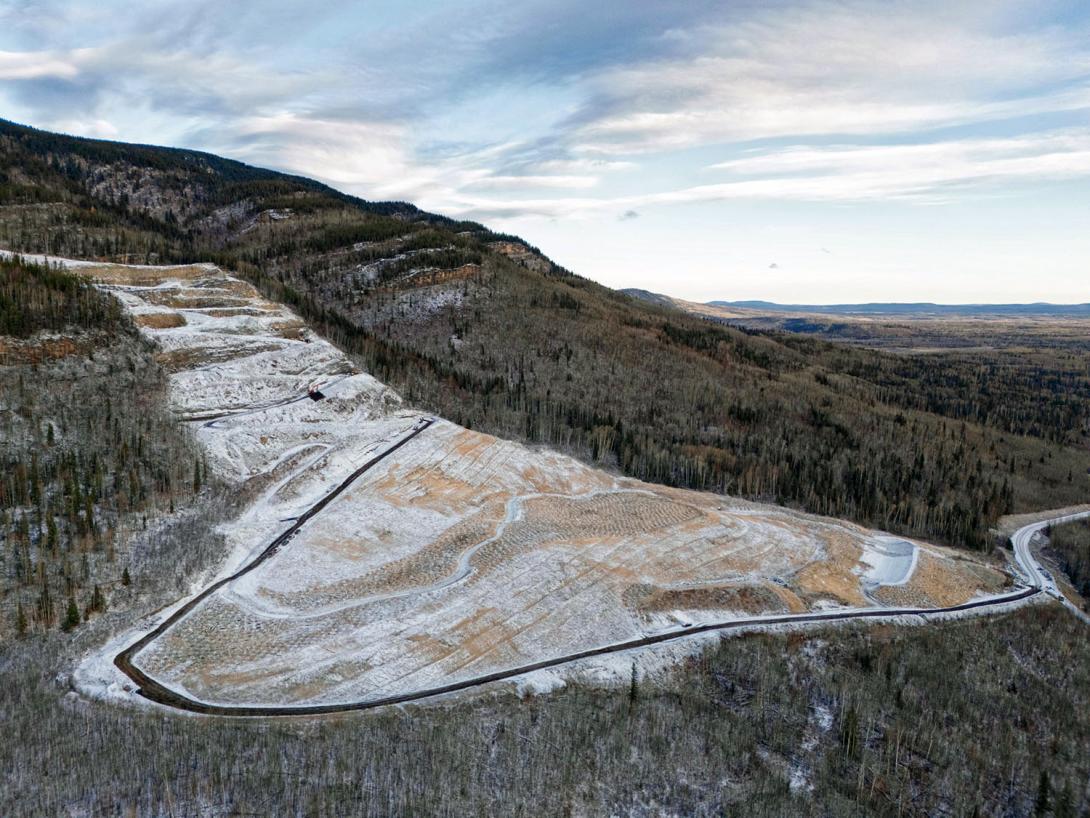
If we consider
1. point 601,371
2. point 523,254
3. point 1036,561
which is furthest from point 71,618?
point 523,254

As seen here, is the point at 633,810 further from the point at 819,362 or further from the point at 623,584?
the point at 819,362

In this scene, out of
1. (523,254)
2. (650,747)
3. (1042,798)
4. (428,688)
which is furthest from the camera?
(523,254)

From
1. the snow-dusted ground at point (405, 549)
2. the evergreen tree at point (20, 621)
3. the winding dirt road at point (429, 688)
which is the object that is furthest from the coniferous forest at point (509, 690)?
the snow-dusted ground at point (405, 549)

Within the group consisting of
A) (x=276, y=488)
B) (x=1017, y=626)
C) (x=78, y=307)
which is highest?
(x=78, y=307)

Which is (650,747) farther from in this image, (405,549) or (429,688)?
(405,549)

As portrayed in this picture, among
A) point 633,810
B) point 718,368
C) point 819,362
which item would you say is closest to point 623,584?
point 633,810

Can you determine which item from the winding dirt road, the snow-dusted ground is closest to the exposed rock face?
the snow-dusted ground

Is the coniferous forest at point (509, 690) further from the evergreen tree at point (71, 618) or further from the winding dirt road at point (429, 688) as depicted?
the winding dirt road at point (429, 688)
